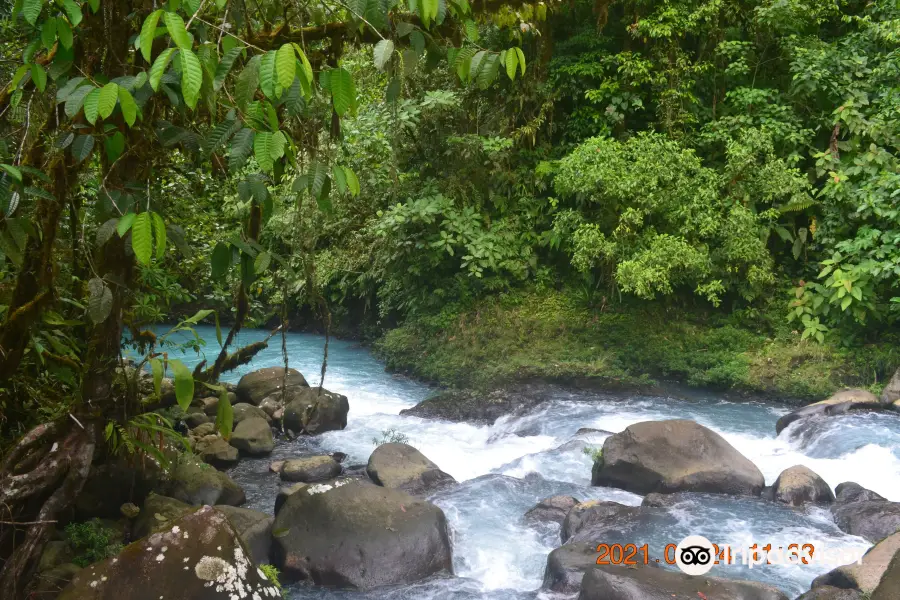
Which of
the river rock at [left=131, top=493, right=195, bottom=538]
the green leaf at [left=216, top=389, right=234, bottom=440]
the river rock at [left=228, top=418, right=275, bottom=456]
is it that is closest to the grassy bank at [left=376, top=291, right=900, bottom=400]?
the river rock at [left=228, top=418, right=275, bottom=456]

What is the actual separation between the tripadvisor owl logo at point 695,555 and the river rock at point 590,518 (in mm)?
445

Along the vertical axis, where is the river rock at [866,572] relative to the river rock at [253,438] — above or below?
above

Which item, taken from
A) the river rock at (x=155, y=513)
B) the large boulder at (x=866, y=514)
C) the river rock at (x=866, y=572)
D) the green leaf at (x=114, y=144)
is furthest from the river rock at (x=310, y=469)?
the green leaf at (x=114, y=144)

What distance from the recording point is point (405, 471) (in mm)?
6258

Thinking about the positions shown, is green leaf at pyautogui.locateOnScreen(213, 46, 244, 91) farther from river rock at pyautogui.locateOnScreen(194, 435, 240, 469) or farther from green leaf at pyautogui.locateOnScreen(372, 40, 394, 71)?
river rock at pyautogui.locateOnScreen(194, 435, 240, 469)

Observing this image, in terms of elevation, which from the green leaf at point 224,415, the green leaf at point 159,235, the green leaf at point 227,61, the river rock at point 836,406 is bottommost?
the river rock at point 836,406

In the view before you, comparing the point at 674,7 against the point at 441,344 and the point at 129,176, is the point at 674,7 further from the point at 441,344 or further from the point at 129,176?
the point at 129,176

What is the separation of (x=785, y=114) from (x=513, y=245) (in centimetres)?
415

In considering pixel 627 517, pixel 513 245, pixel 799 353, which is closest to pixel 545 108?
pixel 513 245

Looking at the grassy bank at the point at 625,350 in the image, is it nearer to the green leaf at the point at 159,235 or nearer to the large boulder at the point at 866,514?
the large boulder at the point at 866,514

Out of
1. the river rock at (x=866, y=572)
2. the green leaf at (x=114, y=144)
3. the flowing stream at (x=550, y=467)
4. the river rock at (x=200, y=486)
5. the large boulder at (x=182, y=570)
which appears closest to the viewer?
the green leaf at (x=114, y=144)

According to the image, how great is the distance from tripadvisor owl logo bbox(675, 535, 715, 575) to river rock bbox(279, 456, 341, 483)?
291 cm

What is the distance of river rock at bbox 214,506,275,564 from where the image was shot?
4.70 m

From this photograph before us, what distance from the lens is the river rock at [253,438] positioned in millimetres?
6812
